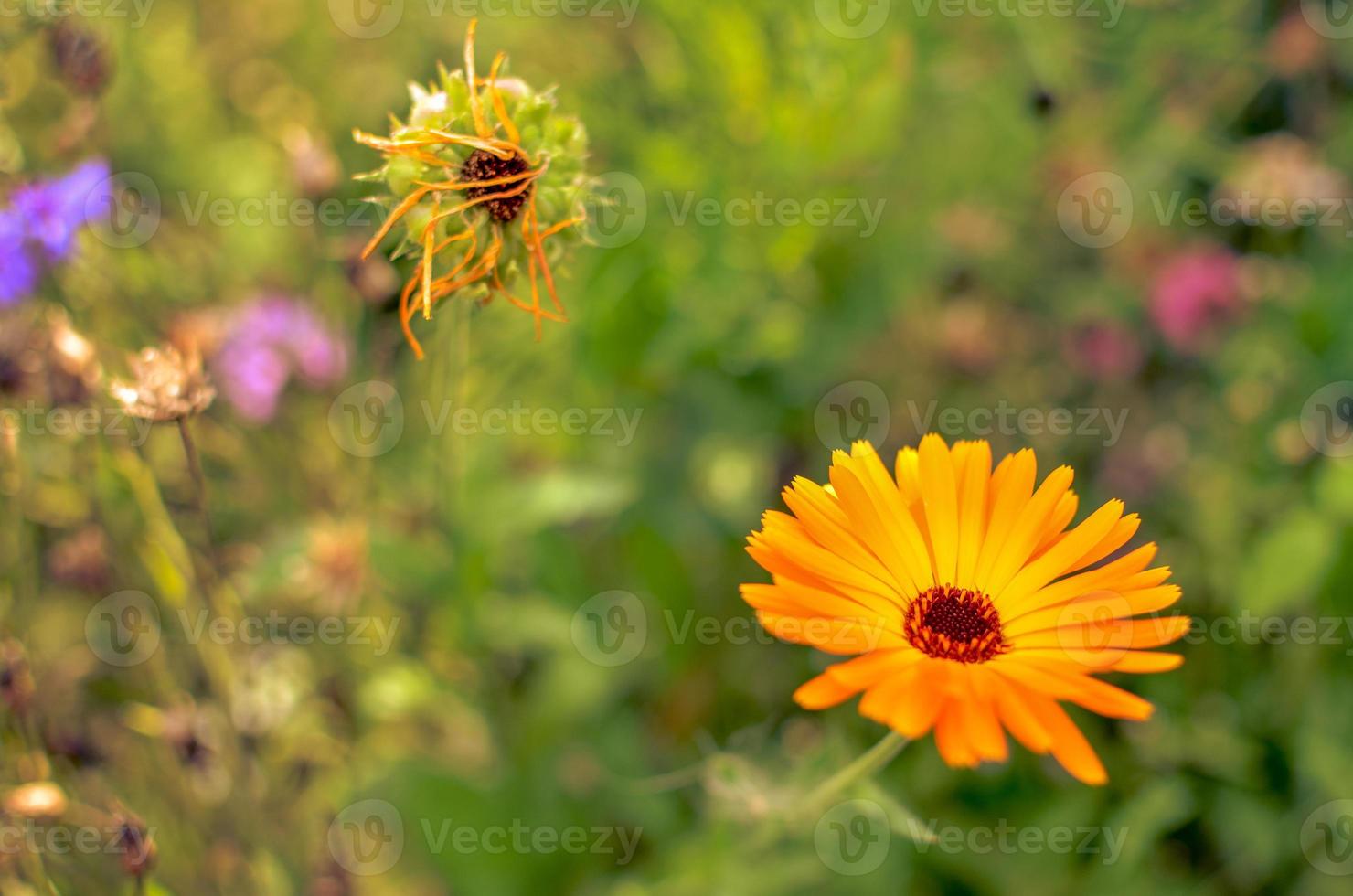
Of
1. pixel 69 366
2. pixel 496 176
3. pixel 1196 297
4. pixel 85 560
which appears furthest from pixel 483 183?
pixel 1196 297

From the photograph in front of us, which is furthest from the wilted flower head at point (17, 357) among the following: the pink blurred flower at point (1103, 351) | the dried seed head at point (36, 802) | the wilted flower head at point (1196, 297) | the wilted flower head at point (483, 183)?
the wilted flower head at point (1196, 297)

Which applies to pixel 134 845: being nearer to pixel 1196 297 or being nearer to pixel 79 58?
pixel 79 58

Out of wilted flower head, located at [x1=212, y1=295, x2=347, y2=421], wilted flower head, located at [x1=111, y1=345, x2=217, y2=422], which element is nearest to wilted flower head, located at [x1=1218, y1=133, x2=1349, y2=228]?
wilted flower head, located at [x1=212, y1=295, x2=347, y2=421]

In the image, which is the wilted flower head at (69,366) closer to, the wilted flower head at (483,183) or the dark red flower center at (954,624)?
the wilted flower head at (483,183)

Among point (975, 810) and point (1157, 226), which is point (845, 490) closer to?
point (975, 810)

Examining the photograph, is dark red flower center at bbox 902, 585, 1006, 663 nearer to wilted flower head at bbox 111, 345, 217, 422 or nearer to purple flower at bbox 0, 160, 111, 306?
wilted flower head at bbox 111, 345, 217, 422
